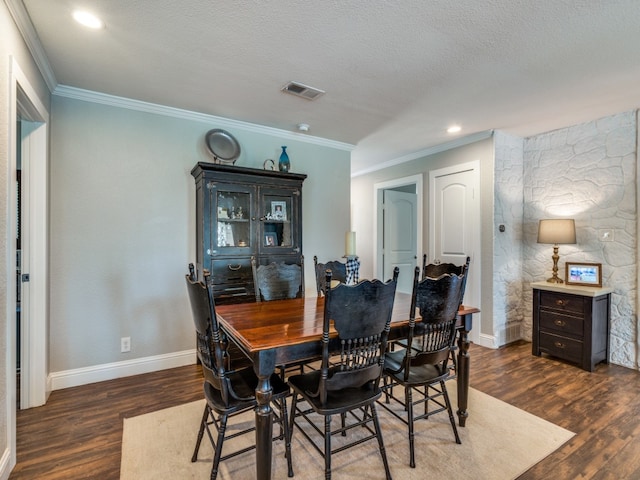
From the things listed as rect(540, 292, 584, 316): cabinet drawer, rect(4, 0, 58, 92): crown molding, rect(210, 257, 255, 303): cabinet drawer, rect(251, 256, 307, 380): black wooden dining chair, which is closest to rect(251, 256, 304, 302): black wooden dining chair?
rect(251, 256, 307, 380): black wooden dining chair

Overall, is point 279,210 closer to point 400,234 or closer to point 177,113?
point 177,113

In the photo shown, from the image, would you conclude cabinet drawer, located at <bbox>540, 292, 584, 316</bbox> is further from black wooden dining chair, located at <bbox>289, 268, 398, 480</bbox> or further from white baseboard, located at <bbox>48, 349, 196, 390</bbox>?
white baseboard, located at <bbox>48, 349, 196, 390</bbox>

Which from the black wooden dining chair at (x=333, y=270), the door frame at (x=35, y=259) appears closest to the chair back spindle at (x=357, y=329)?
the black wooden dining chair at (x=333, y=270)

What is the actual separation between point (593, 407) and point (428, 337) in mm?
1627

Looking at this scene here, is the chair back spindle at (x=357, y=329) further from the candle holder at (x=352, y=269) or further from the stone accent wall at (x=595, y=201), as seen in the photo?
the stone accent wall at (x=595, y=201)

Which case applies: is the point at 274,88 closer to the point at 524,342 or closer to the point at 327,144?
the point at 327,144

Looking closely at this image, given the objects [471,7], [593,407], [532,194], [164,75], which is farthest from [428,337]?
[532,194]

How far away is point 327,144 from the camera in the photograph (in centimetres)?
407

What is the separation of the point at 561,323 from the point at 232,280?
3.34m

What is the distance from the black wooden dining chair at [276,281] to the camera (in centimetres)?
254

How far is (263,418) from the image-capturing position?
57.9 inches

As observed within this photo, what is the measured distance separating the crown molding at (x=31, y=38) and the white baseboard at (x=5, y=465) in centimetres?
226

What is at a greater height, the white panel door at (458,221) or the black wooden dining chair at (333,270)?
the white panel door at (458,221)

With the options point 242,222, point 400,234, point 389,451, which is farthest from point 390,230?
point 389,451
